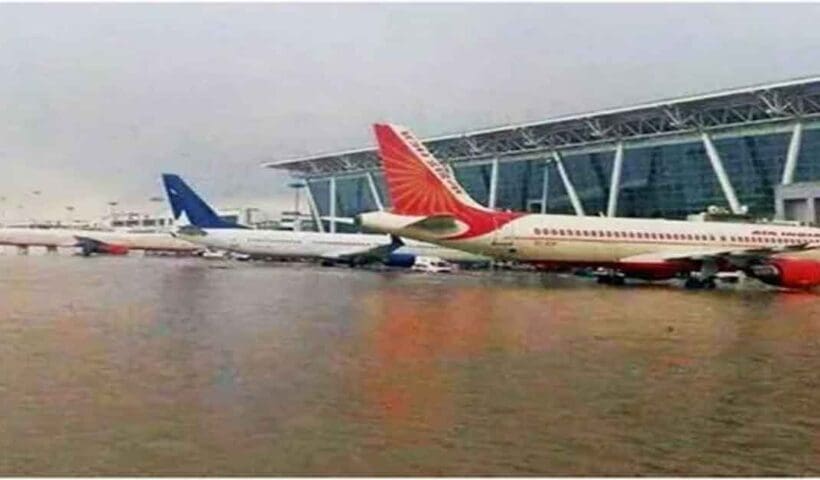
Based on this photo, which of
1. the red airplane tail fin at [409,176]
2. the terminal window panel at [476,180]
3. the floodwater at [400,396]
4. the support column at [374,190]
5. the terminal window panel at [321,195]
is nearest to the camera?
the floodwater at [400,396]

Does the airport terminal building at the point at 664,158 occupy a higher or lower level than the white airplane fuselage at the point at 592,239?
higher

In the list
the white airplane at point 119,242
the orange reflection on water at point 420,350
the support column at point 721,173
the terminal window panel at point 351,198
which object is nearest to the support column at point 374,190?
the terminal window panel at point 351,198

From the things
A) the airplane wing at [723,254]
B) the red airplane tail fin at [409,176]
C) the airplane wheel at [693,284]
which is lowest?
the airplane wheel at [693,284]

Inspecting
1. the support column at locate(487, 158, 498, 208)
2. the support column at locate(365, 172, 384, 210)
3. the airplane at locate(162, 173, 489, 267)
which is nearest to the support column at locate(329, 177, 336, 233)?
the support column at locate(365, 172, 384, 210)

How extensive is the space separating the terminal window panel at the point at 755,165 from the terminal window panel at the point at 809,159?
→ 1.30 meters

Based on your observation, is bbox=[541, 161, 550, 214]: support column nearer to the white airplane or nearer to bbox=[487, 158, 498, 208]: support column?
bbox=[487, 158, 498, 208]: support column

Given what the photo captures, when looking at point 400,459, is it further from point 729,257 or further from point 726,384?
point 729,257

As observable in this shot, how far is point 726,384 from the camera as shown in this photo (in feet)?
30.8

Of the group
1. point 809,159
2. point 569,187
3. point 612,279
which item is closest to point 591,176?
point 569,187

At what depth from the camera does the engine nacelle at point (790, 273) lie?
31.4 m

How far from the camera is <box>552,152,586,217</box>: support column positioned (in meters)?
82.2

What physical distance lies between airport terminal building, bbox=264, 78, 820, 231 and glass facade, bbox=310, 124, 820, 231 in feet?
0.25

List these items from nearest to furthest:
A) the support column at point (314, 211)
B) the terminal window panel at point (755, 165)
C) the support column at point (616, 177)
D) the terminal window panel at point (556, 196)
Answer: the terminal window panel at point (755, 165), the support column at point (616, 177), the terminal window panel at point (556, 196), the support column at point (314, 211)

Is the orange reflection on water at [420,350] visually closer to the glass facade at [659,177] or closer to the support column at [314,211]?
the glass facade at [659,177]
